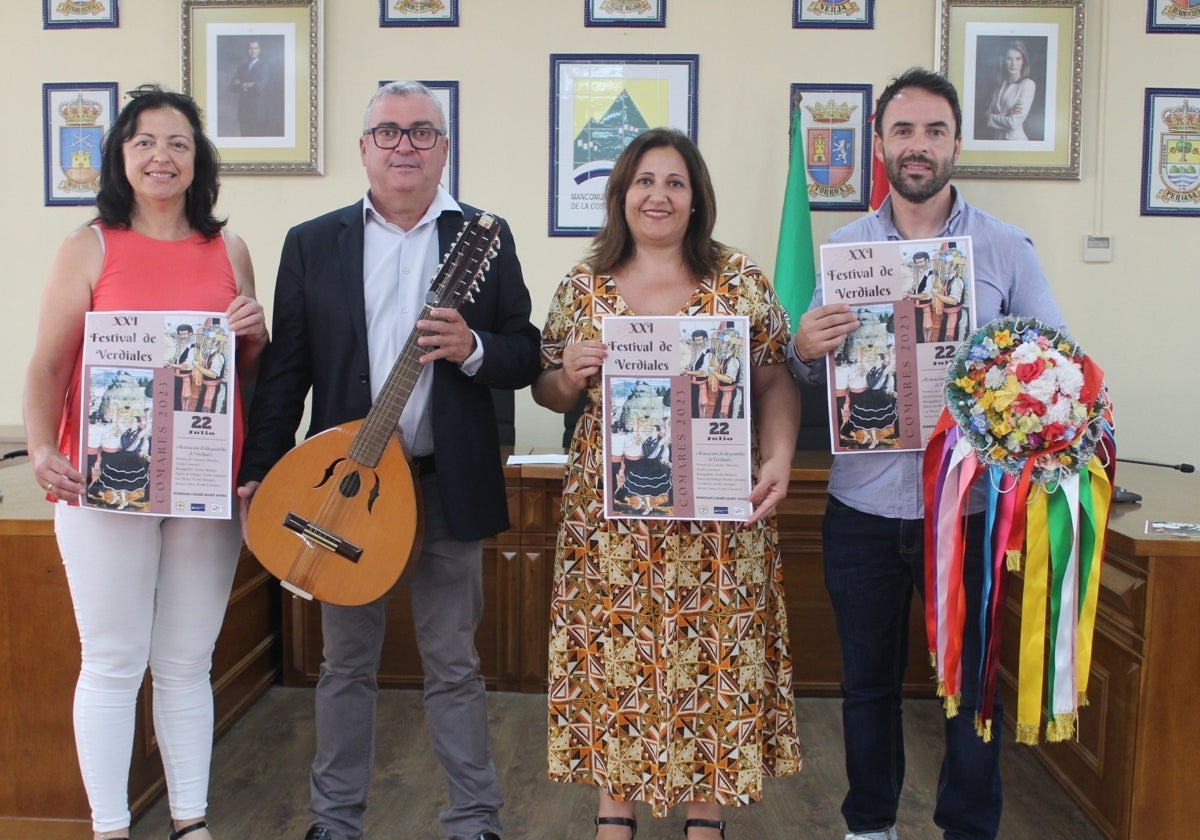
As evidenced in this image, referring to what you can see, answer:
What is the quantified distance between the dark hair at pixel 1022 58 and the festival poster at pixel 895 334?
2729mm

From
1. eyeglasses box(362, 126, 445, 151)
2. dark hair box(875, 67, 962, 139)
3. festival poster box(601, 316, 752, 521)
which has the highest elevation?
dark hair box(875, 67, 962, 139)

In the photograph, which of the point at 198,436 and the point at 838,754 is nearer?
the point at 198,436

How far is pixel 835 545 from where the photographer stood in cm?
207

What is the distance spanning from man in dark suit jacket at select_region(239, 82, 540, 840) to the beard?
2.64ft

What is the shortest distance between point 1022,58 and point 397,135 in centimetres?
323

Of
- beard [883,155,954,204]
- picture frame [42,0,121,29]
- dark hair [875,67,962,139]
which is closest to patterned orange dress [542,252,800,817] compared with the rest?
beard [883,155,954,204]

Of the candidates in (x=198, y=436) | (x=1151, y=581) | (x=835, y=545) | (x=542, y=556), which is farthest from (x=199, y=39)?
(x=1151, y=581)

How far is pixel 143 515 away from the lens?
6.29 ft

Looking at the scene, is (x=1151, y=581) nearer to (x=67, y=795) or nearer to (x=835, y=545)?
(x=835, y=545)

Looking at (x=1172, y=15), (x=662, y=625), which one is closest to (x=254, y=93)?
(x=662, y=625)

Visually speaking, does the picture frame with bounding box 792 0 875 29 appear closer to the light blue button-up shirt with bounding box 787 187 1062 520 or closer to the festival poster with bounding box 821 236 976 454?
the light blue button-up shirt with bounding box 787 187 1062 520

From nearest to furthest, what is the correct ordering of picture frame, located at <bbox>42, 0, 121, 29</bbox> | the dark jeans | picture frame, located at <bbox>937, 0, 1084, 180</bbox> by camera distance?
the dark jeans, picture frame, located at <bbox>937, 0, 1084, 180</bbox>, picture frame, located at <bbox>42, 0, 121, 29</bbox>

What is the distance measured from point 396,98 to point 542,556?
182 cm

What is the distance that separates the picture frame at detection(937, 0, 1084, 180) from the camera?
13.5 ft
